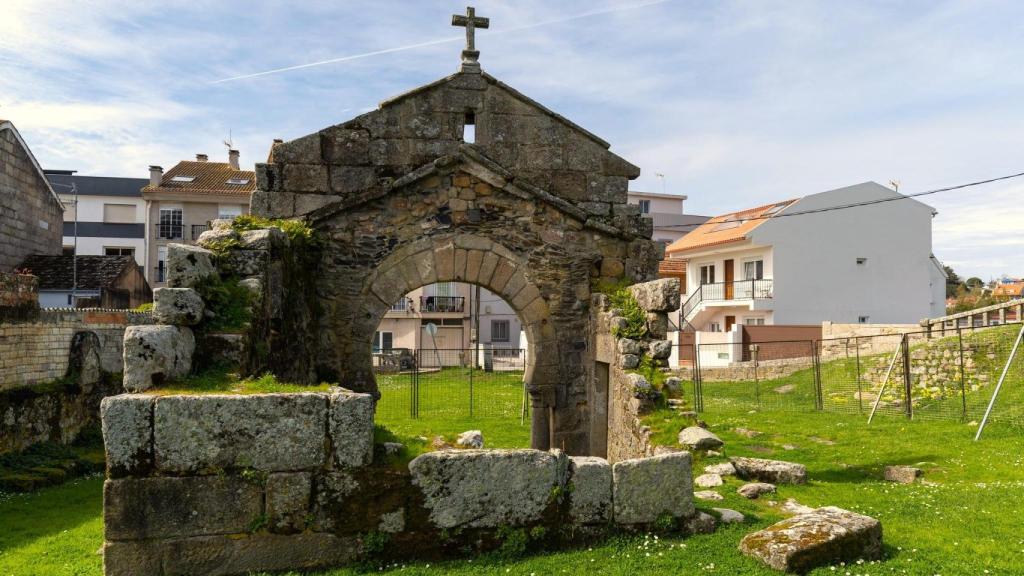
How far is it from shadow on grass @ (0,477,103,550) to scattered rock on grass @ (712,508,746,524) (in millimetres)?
6501

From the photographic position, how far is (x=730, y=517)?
18.9 feet

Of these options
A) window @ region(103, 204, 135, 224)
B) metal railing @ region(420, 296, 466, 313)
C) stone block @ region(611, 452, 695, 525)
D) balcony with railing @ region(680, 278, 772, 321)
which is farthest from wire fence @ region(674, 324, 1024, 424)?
window @ region(103, 204, 135, 224)

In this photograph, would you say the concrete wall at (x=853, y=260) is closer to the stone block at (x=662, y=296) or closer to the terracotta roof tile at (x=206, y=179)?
the stone block at (x=662, y=296)

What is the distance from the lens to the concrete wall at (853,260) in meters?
31.1

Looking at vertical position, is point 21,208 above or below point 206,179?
below

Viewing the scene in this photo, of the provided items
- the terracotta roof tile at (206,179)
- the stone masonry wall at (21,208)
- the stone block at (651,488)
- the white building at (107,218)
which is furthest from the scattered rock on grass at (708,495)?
the white building at (107,218)

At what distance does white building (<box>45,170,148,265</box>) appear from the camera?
41.3m

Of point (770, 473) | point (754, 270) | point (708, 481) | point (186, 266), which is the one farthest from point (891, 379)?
point (186, 266)

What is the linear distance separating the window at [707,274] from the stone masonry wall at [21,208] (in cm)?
2663

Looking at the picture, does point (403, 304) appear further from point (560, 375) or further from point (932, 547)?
point (932, 547)

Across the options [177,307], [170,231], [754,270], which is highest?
[170,231]

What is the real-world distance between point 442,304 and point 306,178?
29.9 metres

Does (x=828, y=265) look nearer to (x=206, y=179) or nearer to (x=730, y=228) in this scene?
(x=730, y=228)

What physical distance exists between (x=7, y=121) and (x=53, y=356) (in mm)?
11533
